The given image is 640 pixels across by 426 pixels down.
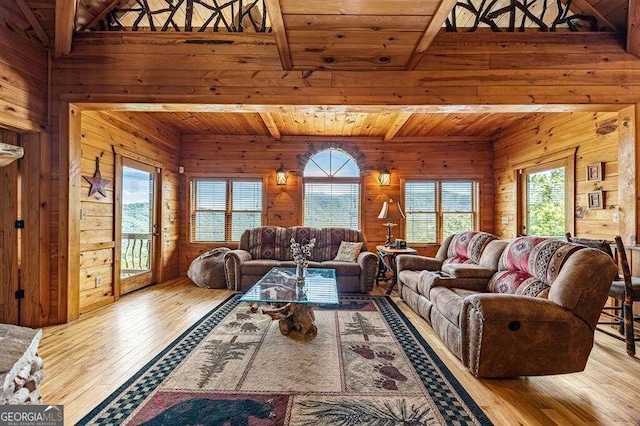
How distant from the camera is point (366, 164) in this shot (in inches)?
239

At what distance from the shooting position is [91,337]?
9.39 feet

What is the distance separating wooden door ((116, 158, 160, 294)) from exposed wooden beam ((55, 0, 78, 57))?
154cm

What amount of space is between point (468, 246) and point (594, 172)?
179 centimetres

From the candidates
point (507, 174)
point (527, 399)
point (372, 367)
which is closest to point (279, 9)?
point (372, 367)

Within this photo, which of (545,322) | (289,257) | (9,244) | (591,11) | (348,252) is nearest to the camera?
(545,322)

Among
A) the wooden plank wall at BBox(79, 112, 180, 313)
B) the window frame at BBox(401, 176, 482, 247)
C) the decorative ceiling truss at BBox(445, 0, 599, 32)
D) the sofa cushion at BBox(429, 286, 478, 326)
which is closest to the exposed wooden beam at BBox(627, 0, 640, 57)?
the decorative ceiling truss at BBox(445, 0, 599, 32)

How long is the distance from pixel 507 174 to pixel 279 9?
4905 millimetres

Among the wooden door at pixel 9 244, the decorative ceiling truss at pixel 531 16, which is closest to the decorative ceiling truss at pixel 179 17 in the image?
the wooden door at pixel 9 244

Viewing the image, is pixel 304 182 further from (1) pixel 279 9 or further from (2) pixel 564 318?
(2) pixel 564 318

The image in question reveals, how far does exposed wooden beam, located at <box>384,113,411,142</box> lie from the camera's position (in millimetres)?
4519

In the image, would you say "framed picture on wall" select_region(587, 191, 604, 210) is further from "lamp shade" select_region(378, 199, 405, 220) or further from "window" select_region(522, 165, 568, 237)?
"lamp shade" select_region(378, 199, 405, 220)

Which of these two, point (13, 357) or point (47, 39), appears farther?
point (47, 39)

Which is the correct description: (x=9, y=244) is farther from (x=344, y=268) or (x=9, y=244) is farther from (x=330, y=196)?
(x=330, y=196)

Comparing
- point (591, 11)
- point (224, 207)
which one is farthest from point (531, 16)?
point (224, 207)
